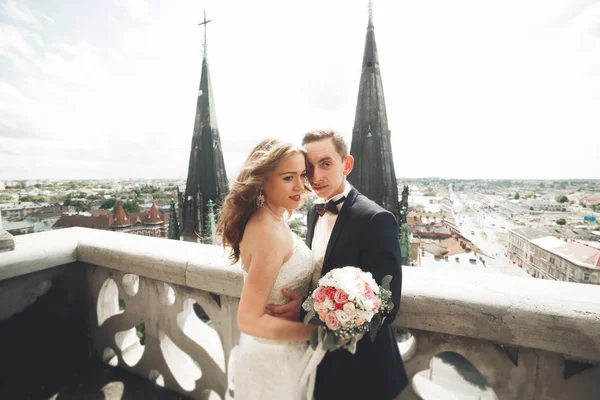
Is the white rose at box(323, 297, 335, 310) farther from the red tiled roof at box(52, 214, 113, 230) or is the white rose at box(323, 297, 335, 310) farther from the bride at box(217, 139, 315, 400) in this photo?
the red tiled roof at box(52, 214, 113, 230)

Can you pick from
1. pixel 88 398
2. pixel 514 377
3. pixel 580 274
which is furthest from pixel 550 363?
pixel 580 274

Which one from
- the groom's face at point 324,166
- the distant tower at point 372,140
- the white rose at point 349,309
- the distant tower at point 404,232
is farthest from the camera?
the distant tower at point 372,140

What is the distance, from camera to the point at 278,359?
→ 1.40m

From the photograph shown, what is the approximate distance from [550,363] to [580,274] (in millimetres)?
A: 4454

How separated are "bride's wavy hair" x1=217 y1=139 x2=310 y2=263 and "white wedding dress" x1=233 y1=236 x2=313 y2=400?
31cm

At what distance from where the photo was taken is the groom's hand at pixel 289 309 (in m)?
1.34

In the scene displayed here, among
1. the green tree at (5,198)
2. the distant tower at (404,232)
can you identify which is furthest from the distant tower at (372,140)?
the green tree at (5,198)

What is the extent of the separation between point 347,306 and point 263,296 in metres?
0.42

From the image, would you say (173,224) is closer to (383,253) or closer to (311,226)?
(311,226)

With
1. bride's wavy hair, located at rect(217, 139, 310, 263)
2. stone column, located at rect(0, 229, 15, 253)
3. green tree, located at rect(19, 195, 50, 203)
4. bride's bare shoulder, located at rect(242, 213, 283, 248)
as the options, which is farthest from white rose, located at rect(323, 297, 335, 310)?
green tree, located at rect(19, 195, 50, 203)

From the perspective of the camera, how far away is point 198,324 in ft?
7.16

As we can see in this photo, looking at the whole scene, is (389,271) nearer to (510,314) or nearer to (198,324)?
(510,314)

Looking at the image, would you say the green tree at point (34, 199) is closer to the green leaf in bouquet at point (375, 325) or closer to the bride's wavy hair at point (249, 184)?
the bride's wavy hair at point (249, 184)

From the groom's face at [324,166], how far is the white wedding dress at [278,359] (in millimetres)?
370
